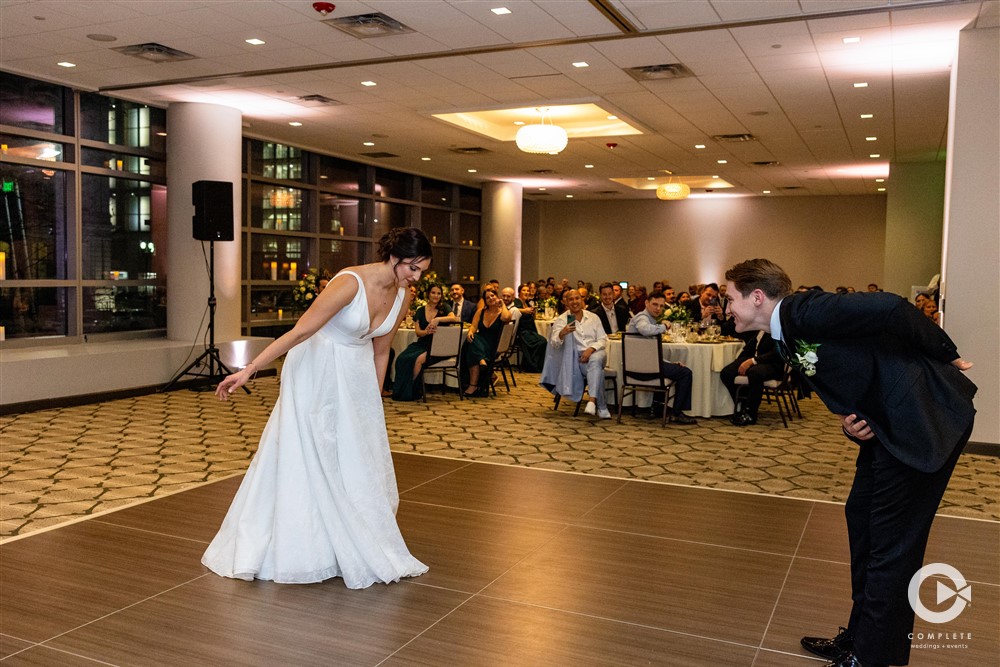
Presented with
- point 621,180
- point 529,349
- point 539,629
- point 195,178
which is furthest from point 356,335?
point 621,180

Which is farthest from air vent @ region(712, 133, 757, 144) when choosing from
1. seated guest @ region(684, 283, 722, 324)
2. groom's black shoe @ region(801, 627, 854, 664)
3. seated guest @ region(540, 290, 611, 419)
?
groom's black shoe @ region(801, 627, 854, 664)

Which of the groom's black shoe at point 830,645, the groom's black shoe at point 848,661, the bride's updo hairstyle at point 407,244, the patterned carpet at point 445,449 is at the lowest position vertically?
the patterned carpet at point 445,449

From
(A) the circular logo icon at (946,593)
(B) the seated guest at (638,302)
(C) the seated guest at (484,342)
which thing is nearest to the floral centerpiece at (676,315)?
(C) the seated guest at (484,342)

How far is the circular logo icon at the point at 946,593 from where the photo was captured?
3746 mm

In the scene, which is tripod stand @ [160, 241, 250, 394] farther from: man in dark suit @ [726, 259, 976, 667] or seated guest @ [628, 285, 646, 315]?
man in dark suit @ [726, 259, 976, 667]

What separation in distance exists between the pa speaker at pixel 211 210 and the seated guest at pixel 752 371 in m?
6.18

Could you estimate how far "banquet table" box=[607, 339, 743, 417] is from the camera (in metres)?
9.18

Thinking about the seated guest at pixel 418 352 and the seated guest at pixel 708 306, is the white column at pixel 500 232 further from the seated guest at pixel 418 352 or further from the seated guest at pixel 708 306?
the seated guest at pixel 418 352

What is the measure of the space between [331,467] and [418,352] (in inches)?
251

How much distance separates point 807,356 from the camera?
2.69m

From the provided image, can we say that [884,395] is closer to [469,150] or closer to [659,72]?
[659,72]

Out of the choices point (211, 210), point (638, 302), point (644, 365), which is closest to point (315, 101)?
point (211, 210)

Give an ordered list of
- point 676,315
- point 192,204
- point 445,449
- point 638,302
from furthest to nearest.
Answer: point 638,302, point 192,204, point 676,315, point 445,449

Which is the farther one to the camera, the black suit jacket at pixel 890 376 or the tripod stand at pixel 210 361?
the tripod stand at pixel 210 361
